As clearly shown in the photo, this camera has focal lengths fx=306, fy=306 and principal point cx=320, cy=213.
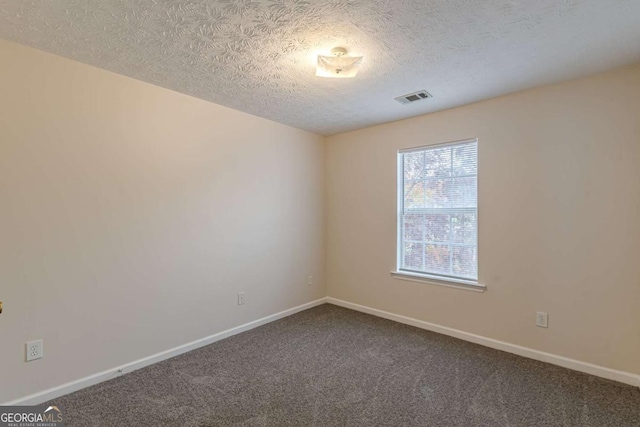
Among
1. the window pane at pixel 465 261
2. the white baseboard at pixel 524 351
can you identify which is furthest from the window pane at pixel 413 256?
the white baseboard at pixel 524 351

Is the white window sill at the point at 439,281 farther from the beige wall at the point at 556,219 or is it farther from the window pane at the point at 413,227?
the window pane at the point at 413,227

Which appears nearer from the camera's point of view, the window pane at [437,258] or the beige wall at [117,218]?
the beige wall at [117,218]

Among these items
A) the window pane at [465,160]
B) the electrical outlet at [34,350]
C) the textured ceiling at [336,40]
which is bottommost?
the electrical outlet at [34,350]

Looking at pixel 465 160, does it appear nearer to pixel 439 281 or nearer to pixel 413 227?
pixel 413 227

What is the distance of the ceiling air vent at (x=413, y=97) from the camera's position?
2.79 meters

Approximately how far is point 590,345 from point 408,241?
177 centimetres

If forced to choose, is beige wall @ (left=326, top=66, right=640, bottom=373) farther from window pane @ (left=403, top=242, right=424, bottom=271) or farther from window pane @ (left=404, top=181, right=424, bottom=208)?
window pane @ (left=404, top=181, right=424, bottom=208)

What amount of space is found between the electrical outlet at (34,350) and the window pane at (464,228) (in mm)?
3569

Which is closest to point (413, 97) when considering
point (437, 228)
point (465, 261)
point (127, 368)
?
point (437, 228)

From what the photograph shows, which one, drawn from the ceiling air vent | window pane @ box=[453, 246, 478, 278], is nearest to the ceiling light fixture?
the ceiling air vent

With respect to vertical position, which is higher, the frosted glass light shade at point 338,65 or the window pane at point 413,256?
the frosted glass light shade at point 338,65

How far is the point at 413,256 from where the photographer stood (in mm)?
3574

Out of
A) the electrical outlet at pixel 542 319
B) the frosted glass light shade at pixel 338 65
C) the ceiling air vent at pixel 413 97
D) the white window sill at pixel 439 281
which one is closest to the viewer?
the frosted glass light shade at pixel 338 65

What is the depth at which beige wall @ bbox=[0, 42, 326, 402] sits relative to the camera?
2012mm
